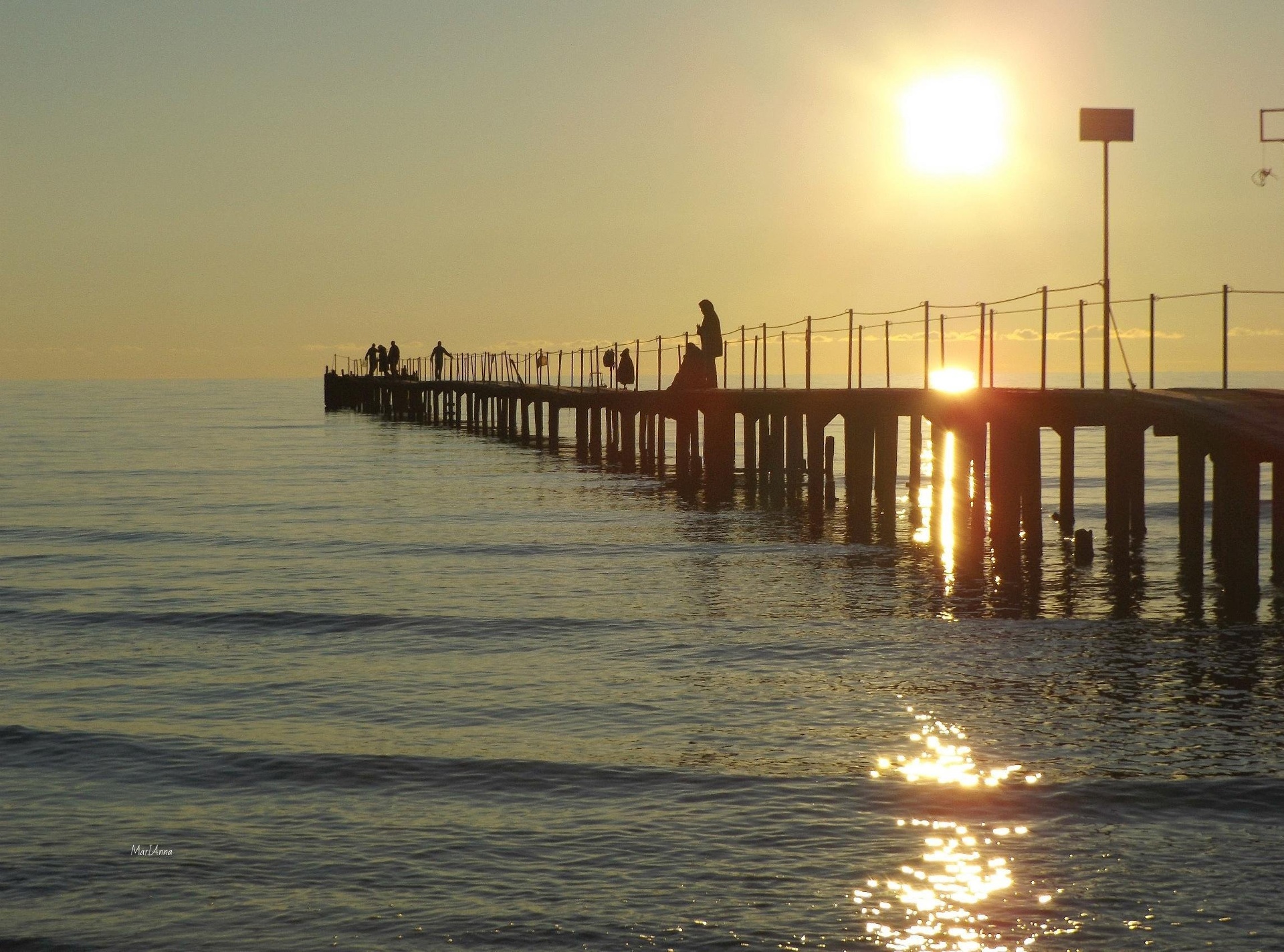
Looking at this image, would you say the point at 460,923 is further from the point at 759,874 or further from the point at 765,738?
the point at 765,738

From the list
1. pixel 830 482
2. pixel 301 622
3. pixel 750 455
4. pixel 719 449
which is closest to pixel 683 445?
pixel 750 455

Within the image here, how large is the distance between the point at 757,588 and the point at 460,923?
11315 mm

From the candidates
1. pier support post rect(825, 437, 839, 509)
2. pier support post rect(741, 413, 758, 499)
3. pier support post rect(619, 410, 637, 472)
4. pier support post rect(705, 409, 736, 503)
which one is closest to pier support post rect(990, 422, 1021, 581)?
pier support post rect(825, 437, 839, 509)

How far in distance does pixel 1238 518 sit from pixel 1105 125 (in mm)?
5121

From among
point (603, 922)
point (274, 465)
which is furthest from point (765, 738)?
point (274, 465)

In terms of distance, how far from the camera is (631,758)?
33.7 ft

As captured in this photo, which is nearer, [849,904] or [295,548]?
[849,904]

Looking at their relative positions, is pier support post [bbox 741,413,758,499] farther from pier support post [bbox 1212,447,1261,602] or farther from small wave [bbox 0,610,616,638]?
small wave [bbox 0,610,616,638]

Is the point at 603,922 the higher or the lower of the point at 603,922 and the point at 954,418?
the lower

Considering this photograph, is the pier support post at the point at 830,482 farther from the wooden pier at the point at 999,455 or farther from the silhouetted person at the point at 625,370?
the silhouetted person at the point at 625,370

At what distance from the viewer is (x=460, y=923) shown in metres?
7.39

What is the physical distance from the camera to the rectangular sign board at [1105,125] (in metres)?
18.2
